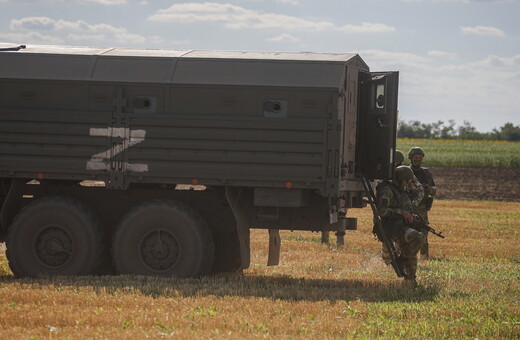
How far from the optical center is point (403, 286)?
42.8ft

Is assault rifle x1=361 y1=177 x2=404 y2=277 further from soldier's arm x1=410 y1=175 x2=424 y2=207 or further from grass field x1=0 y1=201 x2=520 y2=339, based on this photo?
soldier's arm x1=410 y1=175 x2=424 y2=207

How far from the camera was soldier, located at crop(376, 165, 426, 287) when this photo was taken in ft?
44.2

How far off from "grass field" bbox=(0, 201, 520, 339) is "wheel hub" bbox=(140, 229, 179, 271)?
0.55 meters

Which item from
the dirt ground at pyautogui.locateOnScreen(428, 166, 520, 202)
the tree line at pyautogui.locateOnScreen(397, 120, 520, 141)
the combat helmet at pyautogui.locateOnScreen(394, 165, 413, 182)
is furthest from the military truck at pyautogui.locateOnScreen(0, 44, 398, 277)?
the tree line at pyautogui.locateOnScreen(397, 120, 520, 141)

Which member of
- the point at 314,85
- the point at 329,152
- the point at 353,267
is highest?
the point at 314,85

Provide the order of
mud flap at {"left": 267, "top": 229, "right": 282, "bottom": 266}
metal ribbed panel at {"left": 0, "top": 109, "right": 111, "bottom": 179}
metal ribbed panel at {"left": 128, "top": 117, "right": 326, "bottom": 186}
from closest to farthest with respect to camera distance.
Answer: metal ribbed panel at {"left": 128, "top": 117, "right": 326, "bottom": 186}
metal ribbed panel at {"left": 0, "top": 109, "right": 111, "bottom": 179}
mud flap at {"left": 267, "top": 229, "right": 282, "bottom": 266}

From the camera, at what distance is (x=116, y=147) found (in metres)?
13.3

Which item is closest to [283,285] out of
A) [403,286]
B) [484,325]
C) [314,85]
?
[403,286]

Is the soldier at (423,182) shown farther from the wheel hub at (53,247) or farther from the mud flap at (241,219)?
the wheel hub at (53,247)

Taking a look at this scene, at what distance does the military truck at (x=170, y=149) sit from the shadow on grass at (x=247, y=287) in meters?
0.47

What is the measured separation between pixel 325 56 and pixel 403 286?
3.11 meters

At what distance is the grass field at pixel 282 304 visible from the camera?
32.0 feet

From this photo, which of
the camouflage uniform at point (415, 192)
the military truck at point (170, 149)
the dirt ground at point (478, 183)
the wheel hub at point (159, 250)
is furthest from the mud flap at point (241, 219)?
the dirt ground at point (478, 183)

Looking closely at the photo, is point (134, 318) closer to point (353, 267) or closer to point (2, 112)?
point (2, 112)
